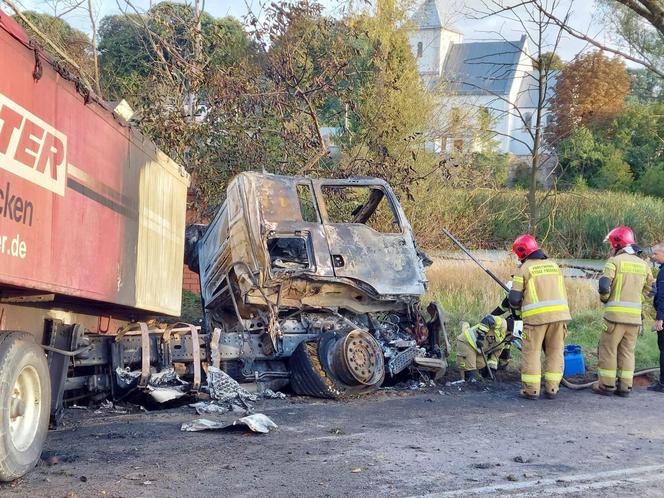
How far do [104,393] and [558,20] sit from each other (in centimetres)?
811

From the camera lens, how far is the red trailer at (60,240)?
412 centimetres

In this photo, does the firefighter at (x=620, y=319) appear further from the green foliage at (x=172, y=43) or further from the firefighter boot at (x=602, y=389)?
the green foliage at (x=172, y=43)

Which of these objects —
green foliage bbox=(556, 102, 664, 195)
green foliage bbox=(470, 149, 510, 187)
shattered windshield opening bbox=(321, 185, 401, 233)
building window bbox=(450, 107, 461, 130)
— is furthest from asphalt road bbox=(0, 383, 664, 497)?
green foliage bbox=(556, 102, 664, 195)

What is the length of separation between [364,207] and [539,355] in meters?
2.67

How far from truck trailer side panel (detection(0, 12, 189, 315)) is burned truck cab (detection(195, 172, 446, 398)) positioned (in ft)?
3.13

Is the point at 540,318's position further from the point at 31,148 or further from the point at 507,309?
the point at 31,148

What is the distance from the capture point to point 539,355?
25.9 feet

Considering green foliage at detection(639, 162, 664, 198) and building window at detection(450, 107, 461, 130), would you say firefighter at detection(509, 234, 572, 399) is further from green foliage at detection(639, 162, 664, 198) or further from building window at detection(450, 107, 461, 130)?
green foliage at detection(639, 162, 664, 198)

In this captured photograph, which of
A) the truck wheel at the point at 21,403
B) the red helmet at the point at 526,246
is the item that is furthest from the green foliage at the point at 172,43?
the truck wheel at the point at 21,403

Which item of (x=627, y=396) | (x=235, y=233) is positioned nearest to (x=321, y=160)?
(x=235, y=233)

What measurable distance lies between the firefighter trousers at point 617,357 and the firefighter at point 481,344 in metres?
1.04

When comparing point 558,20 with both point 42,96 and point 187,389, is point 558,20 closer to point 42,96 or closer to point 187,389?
point 187,389

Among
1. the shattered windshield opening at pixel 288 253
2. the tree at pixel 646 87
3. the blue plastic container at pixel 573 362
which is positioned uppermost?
the tree at pixel 646 87

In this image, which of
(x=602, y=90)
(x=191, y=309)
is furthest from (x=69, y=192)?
(x=602, y=90)
